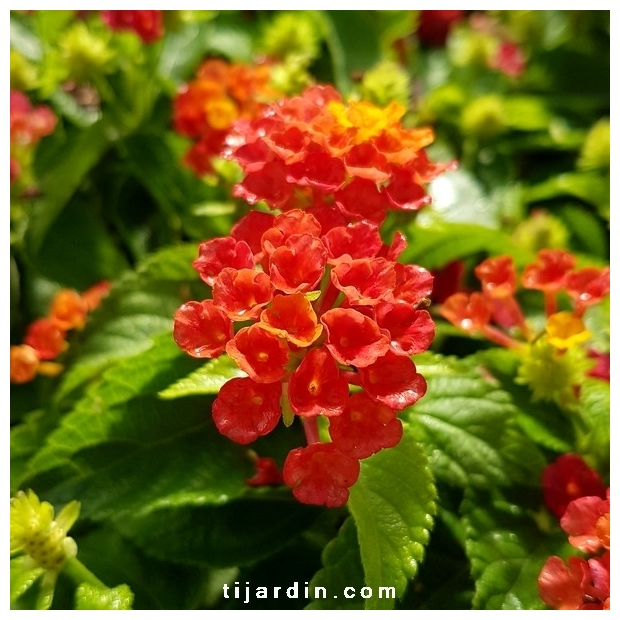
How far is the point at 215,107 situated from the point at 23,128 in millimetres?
226

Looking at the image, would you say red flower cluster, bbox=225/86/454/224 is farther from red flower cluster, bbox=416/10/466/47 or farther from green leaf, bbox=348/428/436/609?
red flower cluster, bbox=416/10/466/47

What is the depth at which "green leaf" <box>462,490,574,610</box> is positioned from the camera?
1.59 feet

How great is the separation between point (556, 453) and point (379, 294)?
242mm

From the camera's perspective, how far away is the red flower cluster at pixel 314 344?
40cm

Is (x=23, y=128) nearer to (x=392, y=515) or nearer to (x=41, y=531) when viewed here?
(x=41, y=531)

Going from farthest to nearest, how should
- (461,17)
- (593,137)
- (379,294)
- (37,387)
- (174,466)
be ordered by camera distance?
1. (461,17)
2. (593,137)
3. (37,387)
4. (174,466)
5. (379,294)

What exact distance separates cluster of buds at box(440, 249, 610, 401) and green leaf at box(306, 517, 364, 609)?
0.18 m

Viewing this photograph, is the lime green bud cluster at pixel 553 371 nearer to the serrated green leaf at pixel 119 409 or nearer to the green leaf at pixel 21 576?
the serrated green leaf at pixel 119 409

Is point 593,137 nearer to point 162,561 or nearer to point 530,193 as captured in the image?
point 530,193

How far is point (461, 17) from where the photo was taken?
106 centimetres

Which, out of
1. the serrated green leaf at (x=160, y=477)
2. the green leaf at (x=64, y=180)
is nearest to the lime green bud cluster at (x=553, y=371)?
the serrated green leaf at (x=160, y=477)

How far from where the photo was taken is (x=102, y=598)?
469 mm

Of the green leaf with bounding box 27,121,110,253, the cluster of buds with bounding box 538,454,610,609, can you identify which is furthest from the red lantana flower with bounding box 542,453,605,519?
the green leaf with bounding box 27,121,110,253

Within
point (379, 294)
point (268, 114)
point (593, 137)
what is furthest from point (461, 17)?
point (379, 294)
